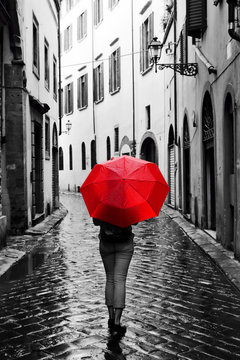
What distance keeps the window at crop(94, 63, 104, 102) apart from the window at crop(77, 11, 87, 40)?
3396 mm

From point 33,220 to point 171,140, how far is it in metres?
7.58

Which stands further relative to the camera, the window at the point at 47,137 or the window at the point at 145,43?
the window at the point at 145,43

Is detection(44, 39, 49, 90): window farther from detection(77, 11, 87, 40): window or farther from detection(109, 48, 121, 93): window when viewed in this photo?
detection(77, 11, 87, 40): window

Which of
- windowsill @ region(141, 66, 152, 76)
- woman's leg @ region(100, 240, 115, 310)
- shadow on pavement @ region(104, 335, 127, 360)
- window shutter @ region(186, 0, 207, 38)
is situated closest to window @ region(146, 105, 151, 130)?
windowsill @ region(141, 66, 152, 76)

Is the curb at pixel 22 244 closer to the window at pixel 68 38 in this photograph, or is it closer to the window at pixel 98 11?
the window at pixel 98 11

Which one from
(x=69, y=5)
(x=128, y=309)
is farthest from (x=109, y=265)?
(x=69, y=5)

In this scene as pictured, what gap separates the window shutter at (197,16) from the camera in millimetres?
11281

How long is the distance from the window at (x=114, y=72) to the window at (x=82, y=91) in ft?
16.0

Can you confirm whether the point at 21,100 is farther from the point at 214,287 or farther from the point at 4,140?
the point at 214,287

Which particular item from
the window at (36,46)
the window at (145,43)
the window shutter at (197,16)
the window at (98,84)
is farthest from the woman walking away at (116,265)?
the window at (98,84)

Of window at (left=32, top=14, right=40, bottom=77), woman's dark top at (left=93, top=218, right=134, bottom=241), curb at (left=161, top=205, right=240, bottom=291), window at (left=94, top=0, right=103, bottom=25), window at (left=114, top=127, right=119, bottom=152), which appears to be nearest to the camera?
woman's dark top at (left=93, top=218, right=134, bottom=241)

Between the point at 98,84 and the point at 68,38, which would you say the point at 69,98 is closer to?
the point at 68,38

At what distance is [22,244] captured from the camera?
34.8 ft

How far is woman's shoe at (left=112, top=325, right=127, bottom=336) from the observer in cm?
453
